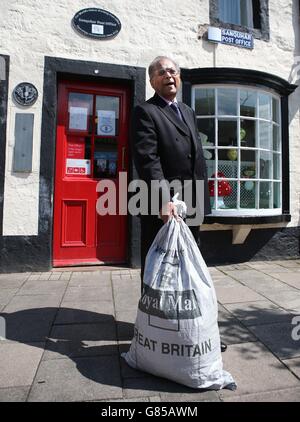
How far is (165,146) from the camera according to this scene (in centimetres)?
259

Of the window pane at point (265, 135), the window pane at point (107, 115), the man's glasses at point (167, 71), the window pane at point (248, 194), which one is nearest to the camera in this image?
the man's glasses at point (167, 71)

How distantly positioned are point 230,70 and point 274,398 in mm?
4671

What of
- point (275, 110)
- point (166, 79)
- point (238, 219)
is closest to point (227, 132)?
point (275, 110)

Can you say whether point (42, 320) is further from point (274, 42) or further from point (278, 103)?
point (274, 42)

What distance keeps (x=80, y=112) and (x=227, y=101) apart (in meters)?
2.23

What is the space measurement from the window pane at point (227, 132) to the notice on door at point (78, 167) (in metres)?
2.01

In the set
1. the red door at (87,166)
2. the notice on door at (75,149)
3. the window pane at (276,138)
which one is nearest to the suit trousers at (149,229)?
the red door at (87,166)

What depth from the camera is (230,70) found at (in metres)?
5.48

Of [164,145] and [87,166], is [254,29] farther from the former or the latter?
[164,145]

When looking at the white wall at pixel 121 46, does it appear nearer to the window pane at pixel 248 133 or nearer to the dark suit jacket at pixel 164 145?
the window pane at pixel 248 133

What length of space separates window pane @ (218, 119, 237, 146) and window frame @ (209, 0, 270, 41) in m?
1.55

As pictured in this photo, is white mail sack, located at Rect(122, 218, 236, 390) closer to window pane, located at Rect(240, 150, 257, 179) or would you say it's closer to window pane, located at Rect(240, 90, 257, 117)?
window pane, located at Rect(240, 150, 257, 179)

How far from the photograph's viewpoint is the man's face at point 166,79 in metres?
2.60

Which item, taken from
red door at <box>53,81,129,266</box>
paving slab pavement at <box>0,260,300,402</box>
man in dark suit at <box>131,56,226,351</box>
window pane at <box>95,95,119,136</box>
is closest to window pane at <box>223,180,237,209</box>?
paving slab pavement at <box>0,260,300,402</box>
